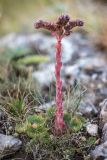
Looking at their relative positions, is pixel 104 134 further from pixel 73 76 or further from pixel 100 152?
pixel 73 76

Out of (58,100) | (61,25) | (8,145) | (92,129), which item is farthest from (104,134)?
(61,25)

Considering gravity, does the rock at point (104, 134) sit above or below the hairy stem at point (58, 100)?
below

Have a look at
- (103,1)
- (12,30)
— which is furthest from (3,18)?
(103,1)

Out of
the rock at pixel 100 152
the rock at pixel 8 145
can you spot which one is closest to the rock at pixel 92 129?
the rock at pixel 100 152

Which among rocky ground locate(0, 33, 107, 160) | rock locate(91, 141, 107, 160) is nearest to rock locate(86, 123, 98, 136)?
rocky ground locate(0, 33, 107, 160)

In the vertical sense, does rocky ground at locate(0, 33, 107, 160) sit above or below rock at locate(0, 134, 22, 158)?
above

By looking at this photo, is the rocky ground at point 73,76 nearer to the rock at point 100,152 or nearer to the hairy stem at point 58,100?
the rock at point 100,152

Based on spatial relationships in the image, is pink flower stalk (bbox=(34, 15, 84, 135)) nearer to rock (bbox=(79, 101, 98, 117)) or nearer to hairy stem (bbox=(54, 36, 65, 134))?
hairy stem (bbox=(54, 36, 65, 134))

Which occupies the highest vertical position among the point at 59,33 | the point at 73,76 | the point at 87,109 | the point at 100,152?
the point at 59,33
